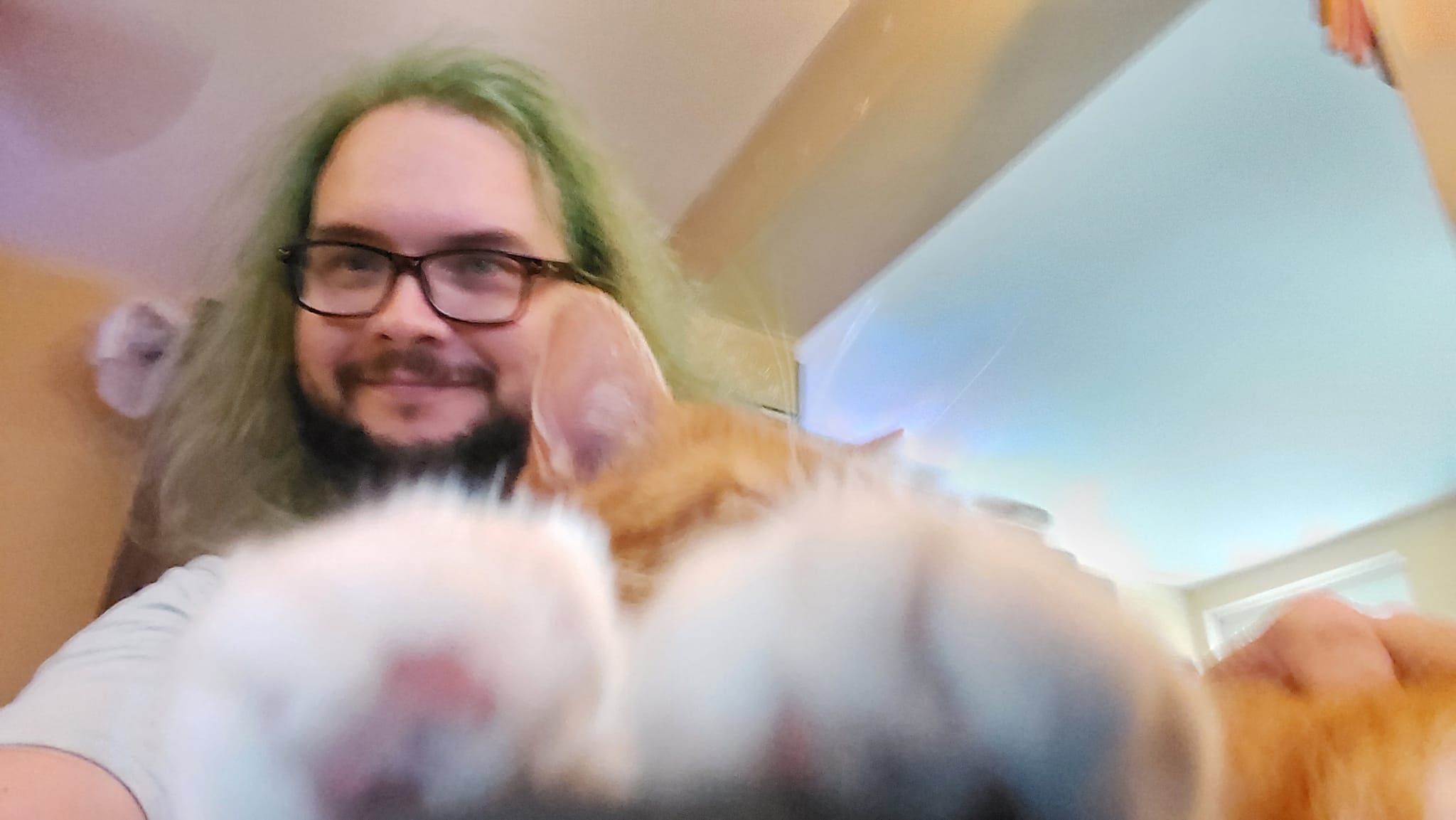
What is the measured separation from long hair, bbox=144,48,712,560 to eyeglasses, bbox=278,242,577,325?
0.18ft

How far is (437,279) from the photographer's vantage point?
648mm

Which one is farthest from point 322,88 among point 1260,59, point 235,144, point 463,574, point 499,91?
point 463,574

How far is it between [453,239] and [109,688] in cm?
36

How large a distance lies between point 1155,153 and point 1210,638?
22.0 inches

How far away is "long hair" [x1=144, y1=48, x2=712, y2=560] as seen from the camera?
2.23 ft

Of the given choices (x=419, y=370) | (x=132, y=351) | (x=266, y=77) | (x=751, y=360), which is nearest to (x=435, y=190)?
(x=419, y=370)

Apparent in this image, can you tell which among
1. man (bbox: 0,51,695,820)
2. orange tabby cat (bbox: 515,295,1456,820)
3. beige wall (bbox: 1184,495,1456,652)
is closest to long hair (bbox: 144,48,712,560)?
man (bbox: 0,51,695,820)

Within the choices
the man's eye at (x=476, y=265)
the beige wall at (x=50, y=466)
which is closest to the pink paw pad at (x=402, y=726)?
the man's eye at (x=476, y=265)

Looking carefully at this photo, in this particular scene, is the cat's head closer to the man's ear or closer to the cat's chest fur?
the cat's chest fur

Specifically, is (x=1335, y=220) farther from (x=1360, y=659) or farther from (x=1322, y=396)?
(x=1360, y=659)

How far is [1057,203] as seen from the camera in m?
0.79

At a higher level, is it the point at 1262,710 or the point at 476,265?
the point at 476,265

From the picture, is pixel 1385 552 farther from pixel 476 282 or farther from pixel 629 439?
pixel 476 282

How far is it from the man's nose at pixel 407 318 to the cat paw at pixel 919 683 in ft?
1.59
